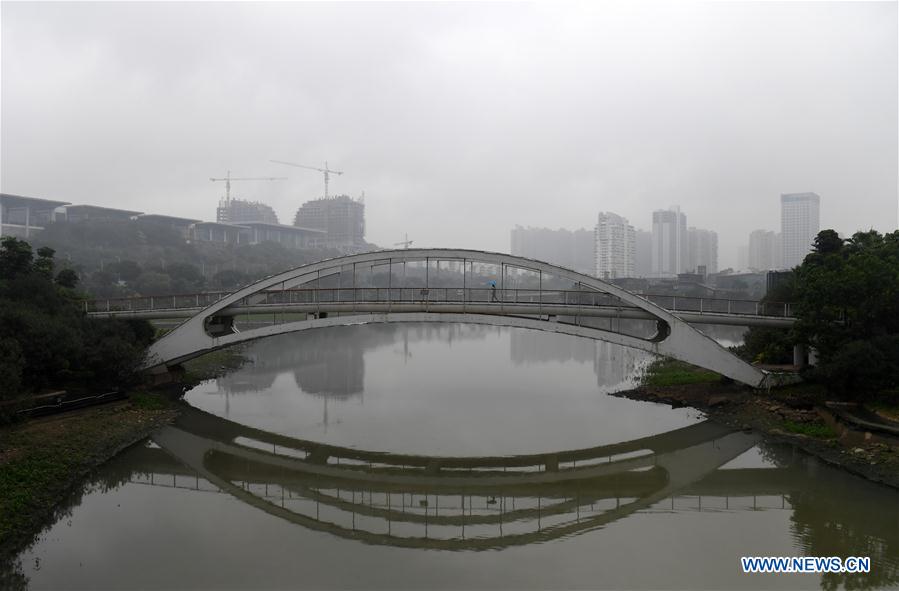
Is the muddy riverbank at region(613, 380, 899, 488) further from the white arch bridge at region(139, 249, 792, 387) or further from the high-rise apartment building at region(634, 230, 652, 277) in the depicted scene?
the high-rise apartment building at region(634, 230, 652, 277)

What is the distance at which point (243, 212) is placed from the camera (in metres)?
145

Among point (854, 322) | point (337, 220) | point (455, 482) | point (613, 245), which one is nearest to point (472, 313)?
point (455, 482)

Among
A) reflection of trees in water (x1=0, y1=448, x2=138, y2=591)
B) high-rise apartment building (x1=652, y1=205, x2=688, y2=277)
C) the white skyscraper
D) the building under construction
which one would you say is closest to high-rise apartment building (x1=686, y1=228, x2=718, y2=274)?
high-rise apartment building (x1=652, y1=205, x2=688, y2=277)

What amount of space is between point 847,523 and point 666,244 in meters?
76.9

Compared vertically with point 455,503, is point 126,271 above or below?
above

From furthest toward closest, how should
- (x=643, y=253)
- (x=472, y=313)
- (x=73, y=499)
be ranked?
(x=643, y=253) → (x=472, y=313) → (x=73, y=499)

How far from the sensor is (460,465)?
1402cm

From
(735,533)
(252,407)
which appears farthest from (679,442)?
(252,407)

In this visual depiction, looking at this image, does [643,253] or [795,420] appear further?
[643,253]

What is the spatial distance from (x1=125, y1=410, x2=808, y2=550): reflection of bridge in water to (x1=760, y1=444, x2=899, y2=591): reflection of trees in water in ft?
2.60

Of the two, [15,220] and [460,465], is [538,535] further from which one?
[15,220]

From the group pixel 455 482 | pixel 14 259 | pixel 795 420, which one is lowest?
Answer: pixel 455 482

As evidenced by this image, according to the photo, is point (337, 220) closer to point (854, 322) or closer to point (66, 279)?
point (66, 279)

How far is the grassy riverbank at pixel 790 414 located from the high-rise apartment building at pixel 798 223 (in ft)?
185
